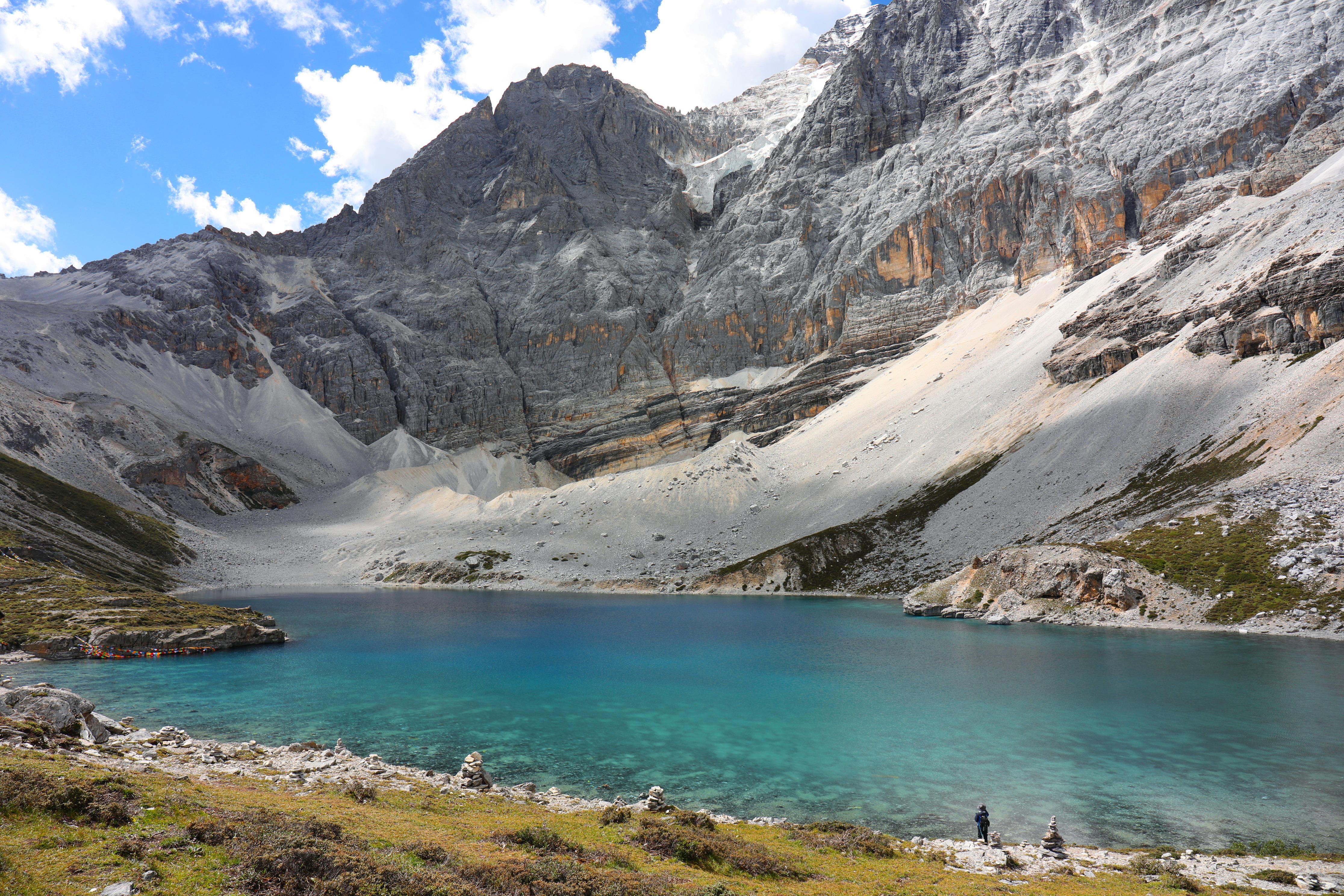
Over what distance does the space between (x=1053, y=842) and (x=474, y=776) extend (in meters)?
17.6

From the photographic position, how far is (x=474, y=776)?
2364 cm

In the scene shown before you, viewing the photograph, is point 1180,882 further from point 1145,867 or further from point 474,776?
point 474,776

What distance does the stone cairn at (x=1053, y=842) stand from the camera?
19484mm

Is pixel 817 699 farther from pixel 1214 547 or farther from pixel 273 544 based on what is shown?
pixel 273 544

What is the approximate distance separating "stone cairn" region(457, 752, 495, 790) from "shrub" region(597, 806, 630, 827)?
5.33m

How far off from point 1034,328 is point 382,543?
5315 inches

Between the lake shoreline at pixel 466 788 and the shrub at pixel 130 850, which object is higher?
the shrub at pixel 130 850

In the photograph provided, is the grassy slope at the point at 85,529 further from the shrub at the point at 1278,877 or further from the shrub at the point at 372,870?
the shrub at the point at 1278,877

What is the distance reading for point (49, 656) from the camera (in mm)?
47156

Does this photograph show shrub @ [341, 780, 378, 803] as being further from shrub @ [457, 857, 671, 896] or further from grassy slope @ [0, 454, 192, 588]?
grassy slope @ [0, 454, 192, 588]

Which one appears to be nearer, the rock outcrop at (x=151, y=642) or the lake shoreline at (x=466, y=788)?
the lake shoreline at (x=466, y=788)

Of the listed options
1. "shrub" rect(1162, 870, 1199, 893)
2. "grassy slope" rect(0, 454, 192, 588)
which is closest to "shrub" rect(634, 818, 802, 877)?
"shrub" rect(1162, 870, 1199, 893)

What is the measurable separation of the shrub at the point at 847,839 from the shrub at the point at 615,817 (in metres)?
4.73

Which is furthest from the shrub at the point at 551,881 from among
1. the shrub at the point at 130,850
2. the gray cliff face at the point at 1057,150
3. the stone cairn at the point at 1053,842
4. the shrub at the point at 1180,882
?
the gray cliff face at the point at 1057,150
